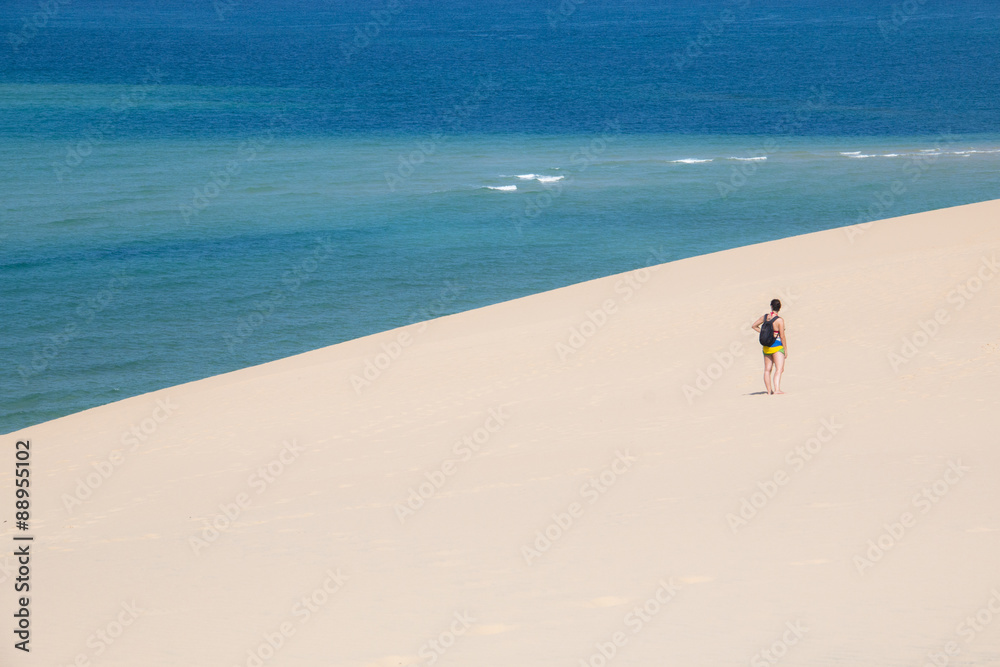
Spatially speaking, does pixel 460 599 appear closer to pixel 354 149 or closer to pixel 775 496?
pixel 775 496

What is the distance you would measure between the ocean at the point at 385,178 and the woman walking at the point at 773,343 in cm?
799

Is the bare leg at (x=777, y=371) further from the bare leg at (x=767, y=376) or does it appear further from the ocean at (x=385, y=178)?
the ocean at (x=385, y=178)

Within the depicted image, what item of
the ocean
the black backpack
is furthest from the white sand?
the ocean

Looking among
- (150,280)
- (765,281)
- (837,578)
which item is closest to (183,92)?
(150,280)

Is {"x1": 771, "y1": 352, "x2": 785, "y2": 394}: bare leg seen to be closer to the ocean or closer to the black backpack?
the black backpack

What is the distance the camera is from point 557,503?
9641mm

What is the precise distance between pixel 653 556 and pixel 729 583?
774mm

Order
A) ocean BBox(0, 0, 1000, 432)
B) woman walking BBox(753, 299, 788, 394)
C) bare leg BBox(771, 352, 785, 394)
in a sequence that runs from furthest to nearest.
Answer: ocean BBox(0, 0, 1000, 432), bare leg BBox(771, 352, 785, 394), woman walking BBox(753, 299, 788, 394)

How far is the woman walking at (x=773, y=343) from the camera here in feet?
41.0

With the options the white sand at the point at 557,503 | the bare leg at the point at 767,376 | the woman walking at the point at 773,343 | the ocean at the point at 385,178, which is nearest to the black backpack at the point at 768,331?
the woman walking at the point at 773,343

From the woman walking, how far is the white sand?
0.53 metres

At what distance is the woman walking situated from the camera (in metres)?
12.5

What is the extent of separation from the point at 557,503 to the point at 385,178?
30.8m

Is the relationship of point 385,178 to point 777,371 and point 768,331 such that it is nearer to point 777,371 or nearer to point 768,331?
point 777,371
